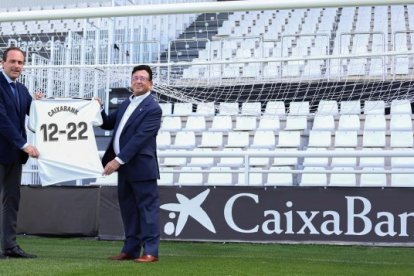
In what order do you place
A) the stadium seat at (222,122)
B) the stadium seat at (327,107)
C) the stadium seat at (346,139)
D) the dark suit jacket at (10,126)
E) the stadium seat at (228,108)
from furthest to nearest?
the stadium seat at (222,122)
the stadium seat at (327,107)
the stadium seat at (346,139)
the stadium seat at (228,108)
the dark suit jacket at (10,126)

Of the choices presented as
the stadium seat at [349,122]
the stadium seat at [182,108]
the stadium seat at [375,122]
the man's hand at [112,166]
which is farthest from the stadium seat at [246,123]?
the man's hand at [112,166]

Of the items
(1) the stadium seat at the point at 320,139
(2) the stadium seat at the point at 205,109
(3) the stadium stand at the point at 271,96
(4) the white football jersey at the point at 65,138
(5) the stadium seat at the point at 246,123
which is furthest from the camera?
(5) the stadium seat at the point at 246,123

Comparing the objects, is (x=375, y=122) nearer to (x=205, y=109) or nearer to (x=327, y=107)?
(x=327, y=107)

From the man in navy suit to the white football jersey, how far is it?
0.64 ft

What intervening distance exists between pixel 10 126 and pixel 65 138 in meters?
0.61

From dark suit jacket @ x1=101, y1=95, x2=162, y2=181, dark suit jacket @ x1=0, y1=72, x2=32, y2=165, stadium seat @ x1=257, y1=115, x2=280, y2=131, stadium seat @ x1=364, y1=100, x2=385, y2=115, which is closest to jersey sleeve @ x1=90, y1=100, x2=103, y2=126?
dark suit jacket @ x1=101, y1=95, x2=162, y2=181

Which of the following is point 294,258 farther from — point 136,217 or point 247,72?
point 247,72

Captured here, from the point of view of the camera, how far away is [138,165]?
534cm

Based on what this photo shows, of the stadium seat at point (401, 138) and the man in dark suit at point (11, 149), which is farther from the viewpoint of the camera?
the stadium seat at point (401, 138)

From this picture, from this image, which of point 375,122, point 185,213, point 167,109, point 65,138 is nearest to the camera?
point 65,138

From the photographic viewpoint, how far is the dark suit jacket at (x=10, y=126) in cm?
512

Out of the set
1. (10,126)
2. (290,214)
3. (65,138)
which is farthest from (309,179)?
(10,126)

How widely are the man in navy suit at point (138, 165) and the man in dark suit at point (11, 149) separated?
65 cm

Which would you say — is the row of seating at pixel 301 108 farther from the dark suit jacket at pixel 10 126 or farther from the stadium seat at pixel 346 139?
the dark suit jacket at pixel 10 126
